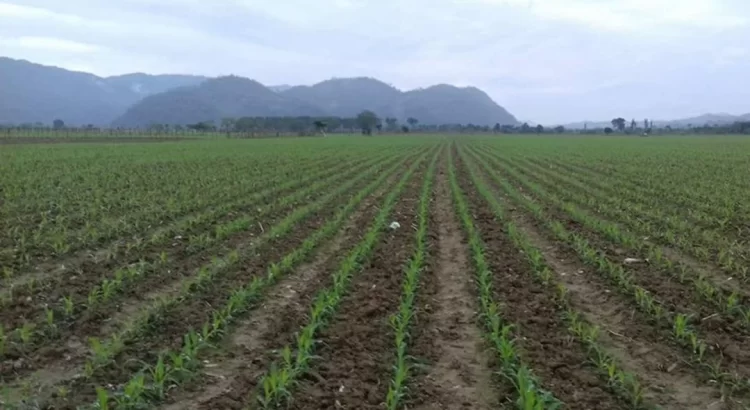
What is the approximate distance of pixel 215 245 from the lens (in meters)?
→ 9.25

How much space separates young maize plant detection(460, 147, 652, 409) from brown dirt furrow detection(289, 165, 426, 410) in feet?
5.47

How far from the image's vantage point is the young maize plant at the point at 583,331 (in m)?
4.33

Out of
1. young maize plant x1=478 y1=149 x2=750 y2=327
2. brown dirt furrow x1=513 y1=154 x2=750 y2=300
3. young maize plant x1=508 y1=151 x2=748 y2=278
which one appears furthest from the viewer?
young maize plant x1=508 y1=151 x2=748 y2=278

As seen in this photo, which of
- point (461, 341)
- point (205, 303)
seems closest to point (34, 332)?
point (205, 303)

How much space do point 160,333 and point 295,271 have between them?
2.62m

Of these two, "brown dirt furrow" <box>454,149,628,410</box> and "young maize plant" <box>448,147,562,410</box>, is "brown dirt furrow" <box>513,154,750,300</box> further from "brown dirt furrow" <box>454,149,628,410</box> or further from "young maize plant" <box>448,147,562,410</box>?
"young maize plant" <box>448,147,562,410</box>

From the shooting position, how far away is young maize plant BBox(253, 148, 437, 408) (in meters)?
4.16

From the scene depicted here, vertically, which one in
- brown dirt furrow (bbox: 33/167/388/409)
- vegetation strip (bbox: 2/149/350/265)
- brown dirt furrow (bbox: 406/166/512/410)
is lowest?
brown dirt furrow (bbox: 406/166/512/410)

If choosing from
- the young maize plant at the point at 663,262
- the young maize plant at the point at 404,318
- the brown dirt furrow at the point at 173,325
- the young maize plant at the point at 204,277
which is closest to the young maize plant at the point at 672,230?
the young maize plant at the point at 663,262

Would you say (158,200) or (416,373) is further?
(158,200)

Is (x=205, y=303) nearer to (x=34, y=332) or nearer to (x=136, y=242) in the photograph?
(x=34, y=332)

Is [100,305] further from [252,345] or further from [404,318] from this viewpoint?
[404,318]

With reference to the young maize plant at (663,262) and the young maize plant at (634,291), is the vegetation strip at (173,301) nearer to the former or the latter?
the young maize plant at (634,291)

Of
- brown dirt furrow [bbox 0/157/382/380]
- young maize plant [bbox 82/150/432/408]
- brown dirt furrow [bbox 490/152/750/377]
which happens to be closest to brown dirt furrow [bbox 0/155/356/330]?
brown dirt furrow [bbox 0/157/382/380]
